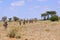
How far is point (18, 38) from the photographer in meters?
21.5

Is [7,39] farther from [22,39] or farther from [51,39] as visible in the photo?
[51,39]

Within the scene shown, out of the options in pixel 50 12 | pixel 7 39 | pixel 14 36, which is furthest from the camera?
pixel 50 12

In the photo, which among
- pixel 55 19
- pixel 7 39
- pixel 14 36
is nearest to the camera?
pixel 7 39

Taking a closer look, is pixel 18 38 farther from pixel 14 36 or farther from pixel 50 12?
pixel 50 12

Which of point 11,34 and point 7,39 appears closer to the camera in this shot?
point 7,39

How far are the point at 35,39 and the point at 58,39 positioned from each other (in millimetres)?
2192

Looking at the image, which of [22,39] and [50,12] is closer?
[22,39]

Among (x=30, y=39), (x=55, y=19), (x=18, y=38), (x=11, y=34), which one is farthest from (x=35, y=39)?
(x=55, y=19)

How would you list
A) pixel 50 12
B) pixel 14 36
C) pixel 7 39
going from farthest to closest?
1. pixel 50 12
2. pixel 14 36
3. pixel 7 39

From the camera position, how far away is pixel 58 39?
20578 mm

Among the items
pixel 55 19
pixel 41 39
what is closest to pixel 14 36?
pixel 41 39

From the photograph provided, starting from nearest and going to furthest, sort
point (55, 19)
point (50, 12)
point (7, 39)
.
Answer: point (7, 39)
point (55, 19)
point (50, 12)

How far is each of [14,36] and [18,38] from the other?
1083 mm

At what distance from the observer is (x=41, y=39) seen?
67.3 ft
